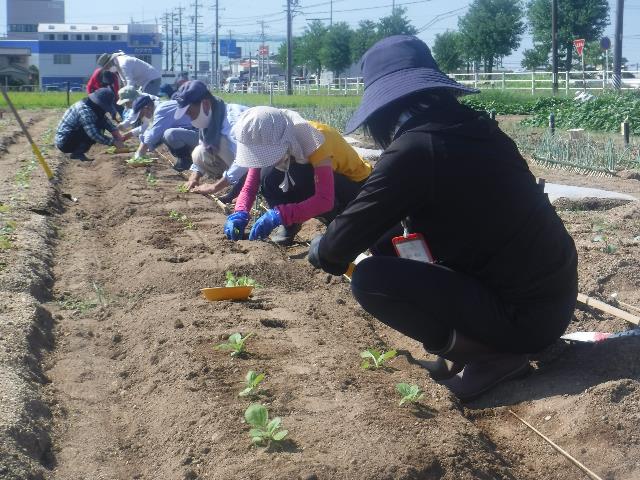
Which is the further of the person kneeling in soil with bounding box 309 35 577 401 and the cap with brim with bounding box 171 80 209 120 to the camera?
the cap with brim with bounding box 171 80 209 120

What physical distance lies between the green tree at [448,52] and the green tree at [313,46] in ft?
44.1

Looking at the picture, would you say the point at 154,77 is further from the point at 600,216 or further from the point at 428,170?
the point at 428,170

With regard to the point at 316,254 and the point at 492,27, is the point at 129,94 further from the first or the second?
the point at 492,27

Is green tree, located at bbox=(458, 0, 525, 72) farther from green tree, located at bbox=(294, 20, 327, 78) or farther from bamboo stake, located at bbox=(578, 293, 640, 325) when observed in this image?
bamboo stake, located at bbox=(578, 293, 640, 325)

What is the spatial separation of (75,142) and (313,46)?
50.8 m

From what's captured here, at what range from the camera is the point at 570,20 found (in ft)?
129

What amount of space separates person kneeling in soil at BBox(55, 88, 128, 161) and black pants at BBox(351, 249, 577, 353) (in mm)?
8772

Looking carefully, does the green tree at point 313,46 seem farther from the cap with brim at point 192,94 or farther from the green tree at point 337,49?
the cap with brim at point 192,94

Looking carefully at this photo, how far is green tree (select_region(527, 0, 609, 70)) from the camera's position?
39.1 meters

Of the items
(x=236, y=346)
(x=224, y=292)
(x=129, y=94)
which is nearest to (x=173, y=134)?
(x=129, y=94)

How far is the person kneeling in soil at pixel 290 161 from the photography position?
470 centimetres

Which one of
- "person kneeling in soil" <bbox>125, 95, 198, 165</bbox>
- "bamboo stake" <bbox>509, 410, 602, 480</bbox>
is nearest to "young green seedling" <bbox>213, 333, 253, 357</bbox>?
"bamboo stake" <bbox>509, 410, 602, 480</bbox>

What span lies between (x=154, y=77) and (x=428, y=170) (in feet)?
38.9

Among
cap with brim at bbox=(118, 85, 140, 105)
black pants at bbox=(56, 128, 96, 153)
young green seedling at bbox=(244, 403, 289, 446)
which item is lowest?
young green seedling at bbox=(244, 403, 289, 446)
